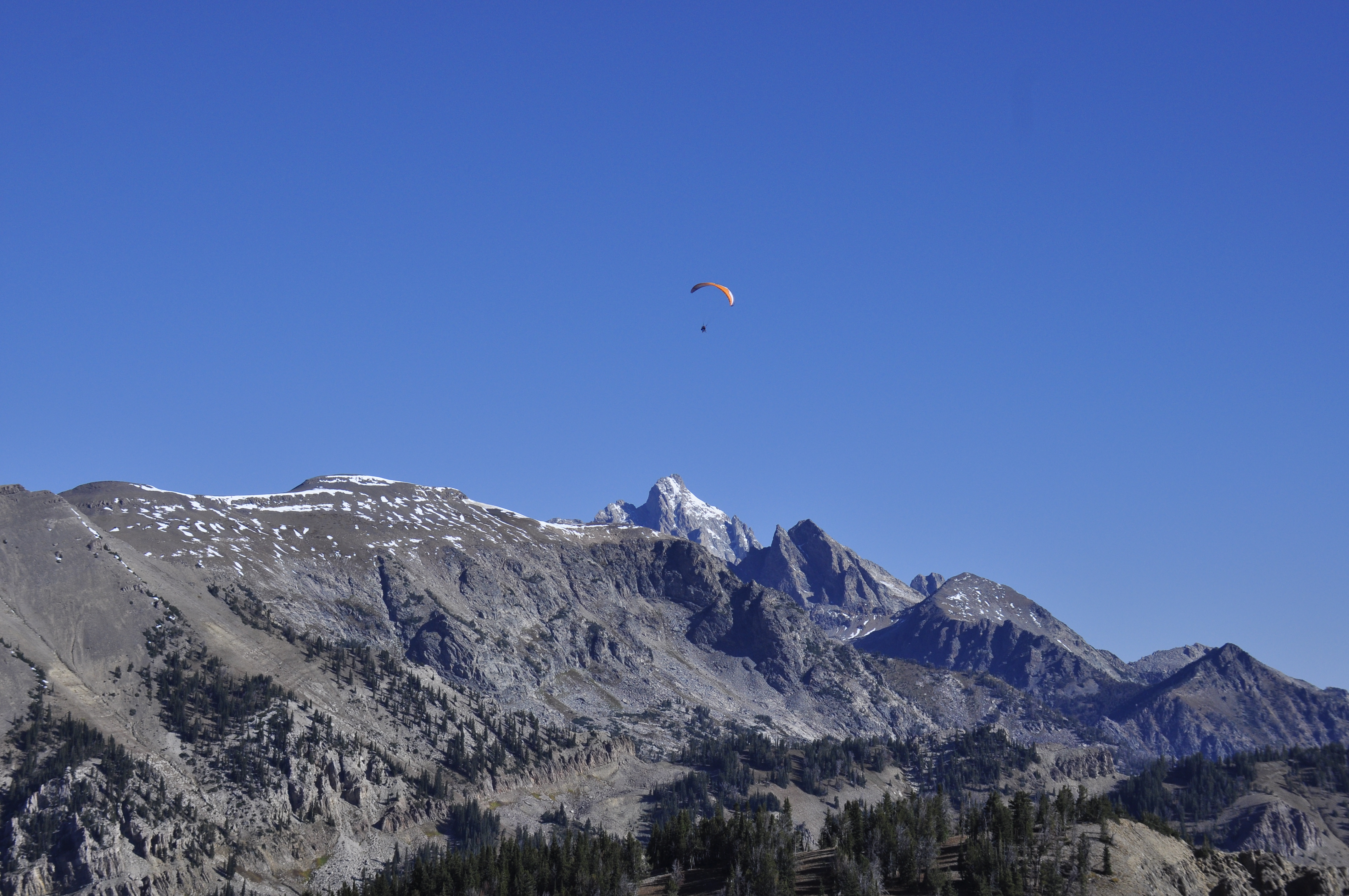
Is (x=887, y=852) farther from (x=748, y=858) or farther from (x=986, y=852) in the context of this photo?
(x=748, y=858)

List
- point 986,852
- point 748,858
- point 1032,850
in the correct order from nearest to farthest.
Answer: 1. point 986,852
2. point 1032,850
3. point 748,858

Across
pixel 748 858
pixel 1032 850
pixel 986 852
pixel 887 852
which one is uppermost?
pixel 1032 850

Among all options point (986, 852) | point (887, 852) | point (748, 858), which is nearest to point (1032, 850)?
point (986, 852)

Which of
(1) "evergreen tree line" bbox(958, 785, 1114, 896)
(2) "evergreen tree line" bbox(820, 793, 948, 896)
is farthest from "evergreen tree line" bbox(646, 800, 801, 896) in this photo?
(1) "evergreen tree line" bbox(958, 785, 1114, 896)

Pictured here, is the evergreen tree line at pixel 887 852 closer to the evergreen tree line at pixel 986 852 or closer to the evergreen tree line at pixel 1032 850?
the evergreen tree line at pixel 986 852

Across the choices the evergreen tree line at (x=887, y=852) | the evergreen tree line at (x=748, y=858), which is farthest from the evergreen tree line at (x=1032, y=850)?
the evergreen tree line at (x=748, y=858)

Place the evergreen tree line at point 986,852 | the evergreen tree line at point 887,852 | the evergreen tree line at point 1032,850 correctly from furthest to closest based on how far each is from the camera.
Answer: the evergreen tree line at point 887,852
the evergreen tree line at point 986,852
the evergreen tree line at point 1032,850

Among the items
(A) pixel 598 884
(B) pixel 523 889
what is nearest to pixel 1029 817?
(A) pixel 598 884

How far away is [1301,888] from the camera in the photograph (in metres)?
159

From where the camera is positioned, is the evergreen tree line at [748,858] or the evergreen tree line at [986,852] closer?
the evergreen tree line at [986,852]

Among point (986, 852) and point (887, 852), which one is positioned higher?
point (986, 852)

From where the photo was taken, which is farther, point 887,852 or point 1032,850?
point 887,852

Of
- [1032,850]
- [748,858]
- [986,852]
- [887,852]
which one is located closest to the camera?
[986,852]

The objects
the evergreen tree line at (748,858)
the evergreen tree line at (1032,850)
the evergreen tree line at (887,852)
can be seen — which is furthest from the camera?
the evergreen tree line at (748,858)
